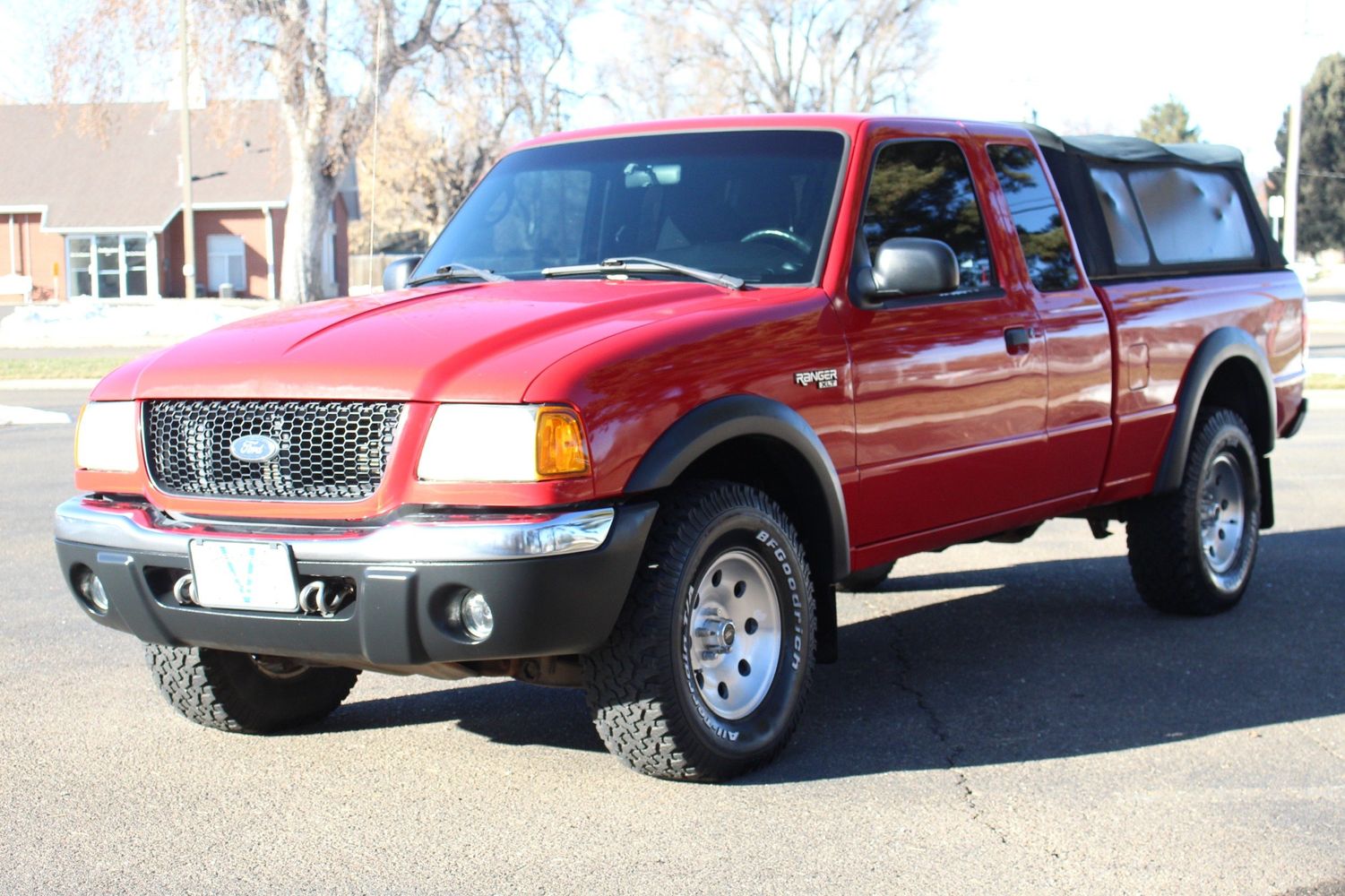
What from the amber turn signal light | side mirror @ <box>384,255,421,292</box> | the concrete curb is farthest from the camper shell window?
the concrete curb

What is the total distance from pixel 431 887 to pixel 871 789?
140cm

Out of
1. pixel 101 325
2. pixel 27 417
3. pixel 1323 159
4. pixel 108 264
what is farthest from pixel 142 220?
pixel 1323 159

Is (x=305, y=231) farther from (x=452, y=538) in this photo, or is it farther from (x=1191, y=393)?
(x=452, y=538)

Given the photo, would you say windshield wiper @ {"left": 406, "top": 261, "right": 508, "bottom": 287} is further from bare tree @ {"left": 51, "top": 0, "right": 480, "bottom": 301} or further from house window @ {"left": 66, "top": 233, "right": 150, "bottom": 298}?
house window @ {"left": 66, "top": 233, "right": 150, "bottom": 298}

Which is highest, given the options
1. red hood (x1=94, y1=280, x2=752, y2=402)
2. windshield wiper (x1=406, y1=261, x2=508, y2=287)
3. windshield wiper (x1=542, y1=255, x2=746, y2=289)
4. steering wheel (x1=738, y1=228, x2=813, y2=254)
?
steering wheel (x1=738, y1=228, x2=813, y2=254)

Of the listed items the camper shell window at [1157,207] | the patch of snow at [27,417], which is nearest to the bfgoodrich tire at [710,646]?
the camper shell window at [1157,207]

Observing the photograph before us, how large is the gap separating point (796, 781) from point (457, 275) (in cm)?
212

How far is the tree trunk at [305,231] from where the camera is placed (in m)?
35.0

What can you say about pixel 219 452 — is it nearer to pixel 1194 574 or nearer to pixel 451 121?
pixel 1194 574

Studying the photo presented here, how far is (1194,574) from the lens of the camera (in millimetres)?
7066

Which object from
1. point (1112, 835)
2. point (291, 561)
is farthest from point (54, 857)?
point (1112, 835)

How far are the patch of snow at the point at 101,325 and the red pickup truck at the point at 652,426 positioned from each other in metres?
24.9

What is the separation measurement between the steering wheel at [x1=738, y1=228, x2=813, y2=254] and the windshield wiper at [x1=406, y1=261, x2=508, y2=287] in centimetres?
86

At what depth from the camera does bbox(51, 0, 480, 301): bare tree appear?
30844 mm
